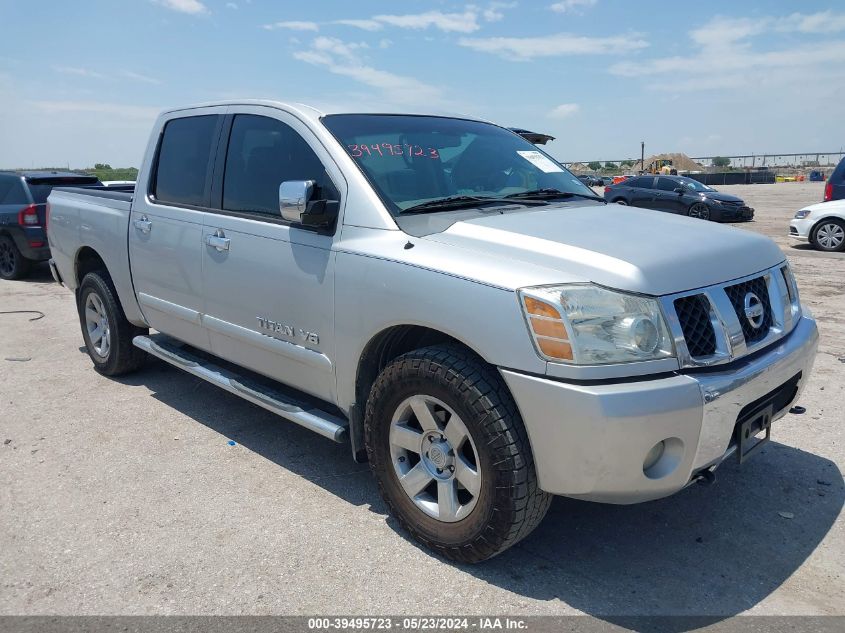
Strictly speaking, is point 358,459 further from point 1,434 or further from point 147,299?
point 1,434

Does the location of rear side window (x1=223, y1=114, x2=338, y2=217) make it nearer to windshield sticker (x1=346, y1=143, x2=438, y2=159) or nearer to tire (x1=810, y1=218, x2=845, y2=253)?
windshield sticker (x1=346, y1=143, x2=438, y2=159)

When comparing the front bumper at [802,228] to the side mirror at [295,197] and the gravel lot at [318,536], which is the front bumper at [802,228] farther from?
the side mirror at [295,197]

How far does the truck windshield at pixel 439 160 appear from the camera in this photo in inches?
135

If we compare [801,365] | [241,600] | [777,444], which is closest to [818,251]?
[777,444]

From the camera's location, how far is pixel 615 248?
2.76 meters

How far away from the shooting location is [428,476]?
3.00 meters

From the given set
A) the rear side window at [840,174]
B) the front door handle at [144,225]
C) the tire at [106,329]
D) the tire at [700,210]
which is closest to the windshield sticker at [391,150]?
the front door handle at [144,225]

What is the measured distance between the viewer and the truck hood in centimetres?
260

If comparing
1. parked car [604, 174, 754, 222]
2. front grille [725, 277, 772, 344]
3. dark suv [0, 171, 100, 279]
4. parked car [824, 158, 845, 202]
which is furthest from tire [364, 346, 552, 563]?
parked car [604, 174, 754, 222]

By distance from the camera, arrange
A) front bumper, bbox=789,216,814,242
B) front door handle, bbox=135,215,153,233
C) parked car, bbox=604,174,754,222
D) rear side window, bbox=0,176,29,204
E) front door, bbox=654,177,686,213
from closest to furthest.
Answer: front door handle, bbox=135,215,153,233 → rear side window, bbox=0,176,29,204 → front bumper, bbox=789,216,814,242 → parked car, bbox=604,174,754,222 → front door, bbox=654,177,686,213

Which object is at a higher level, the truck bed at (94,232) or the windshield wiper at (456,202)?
the windshield wiper at (456,202)

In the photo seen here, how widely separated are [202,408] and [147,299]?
33.5 inches

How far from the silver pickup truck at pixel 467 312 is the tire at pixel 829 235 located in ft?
35.1

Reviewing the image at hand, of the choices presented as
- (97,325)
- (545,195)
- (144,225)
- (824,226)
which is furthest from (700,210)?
(144,225)
